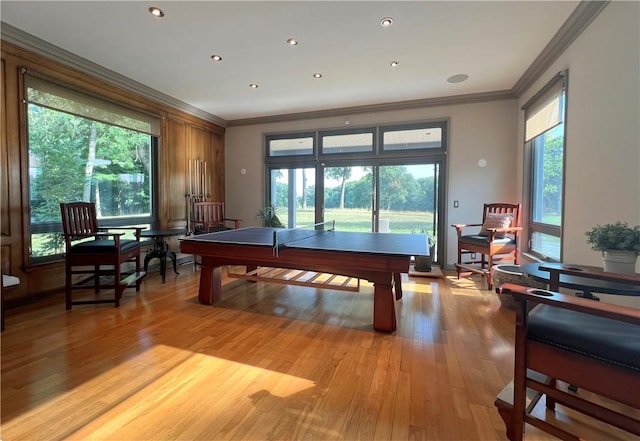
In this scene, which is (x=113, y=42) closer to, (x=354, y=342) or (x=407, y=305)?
(x=354, y=342)

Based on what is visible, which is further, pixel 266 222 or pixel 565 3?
pixel 266 222

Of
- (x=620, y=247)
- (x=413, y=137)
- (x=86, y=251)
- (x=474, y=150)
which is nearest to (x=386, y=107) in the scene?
(x=413, y=137)

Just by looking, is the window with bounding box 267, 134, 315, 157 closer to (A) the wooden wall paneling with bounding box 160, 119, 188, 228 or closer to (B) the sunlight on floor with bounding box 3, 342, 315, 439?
(A) the wooden wall paneling with bounding box 160, 119, 188, 228

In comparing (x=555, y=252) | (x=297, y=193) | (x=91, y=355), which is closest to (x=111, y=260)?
(x=91, y=355)

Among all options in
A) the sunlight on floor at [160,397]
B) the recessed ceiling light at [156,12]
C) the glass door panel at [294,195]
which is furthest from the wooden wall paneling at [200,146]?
the sunlight on floor at [160,397]

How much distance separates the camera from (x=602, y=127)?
2334 millimetres

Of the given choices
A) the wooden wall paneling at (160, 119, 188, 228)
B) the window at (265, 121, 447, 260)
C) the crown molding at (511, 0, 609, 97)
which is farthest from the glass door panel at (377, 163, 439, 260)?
the wooden wall paneling at (160, 119, 188, 228)

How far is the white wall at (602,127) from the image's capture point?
6.62ft

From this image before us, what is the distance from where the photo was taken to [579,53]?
265cm

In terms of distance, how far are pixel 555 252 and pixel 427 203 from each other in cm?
197

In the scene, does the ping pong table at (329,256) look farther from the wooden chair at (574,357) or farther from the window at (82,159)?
the window at (82,159)

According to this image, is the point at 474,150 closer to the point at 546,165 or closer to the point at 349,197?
the point at 546,165

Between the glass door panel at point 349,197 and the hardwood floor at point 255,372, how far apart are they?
8.07ft

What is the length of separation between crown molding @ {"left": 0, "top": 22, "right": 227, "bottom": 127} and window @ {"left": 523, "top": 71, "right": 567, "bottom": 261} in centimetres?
513
